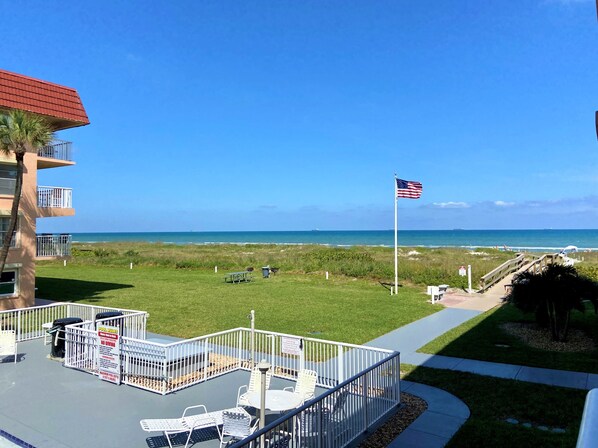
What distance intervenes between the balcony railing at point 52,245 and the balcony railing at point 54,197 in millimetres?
1544

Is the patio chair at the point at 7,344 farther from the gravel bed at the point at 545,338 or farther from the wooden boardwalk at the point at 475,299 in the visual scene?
the wooden boardwalk at the point at 475,299

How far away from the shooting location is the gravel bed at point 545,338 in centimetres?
1263

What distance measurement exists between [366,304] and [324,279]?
10.7 m

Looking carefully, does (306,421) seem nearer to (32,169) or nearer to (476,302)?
(476,302)

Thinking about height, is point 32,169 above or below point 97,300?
above

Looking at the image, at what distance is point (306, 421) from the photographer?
5570 millimetres

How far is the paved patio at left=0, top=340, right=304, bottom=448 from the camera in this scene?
6.80m

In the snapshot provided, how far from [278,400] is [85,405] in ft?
12.4

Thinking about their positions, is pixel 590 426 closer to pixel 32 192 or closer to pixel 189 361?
pixel 189 361

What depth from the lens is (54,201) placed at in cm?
2145

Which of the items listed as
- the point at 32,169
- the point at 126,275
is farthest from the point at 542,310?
the point at 126,275

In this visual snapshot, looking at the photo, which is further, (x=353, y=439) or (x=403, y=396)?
(x=403, y=396)

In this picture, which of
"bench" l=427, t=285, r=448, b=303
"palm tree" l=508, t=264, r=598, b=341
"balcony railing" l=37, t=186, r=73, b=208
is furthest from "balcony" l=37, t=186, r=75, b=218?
"palm tree" l=508, t=264, r=598, b=341

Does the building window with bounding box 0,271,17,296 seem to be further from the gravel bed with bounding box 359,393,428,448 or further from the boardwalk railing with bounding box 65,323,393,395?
the gravel bed with bounding box 359,393,428,448
